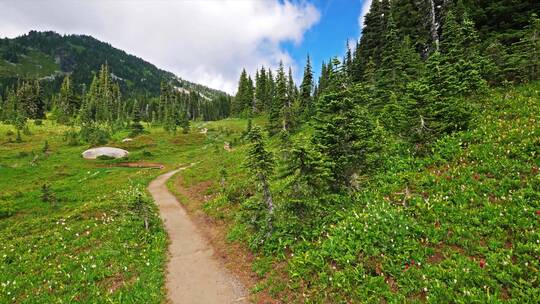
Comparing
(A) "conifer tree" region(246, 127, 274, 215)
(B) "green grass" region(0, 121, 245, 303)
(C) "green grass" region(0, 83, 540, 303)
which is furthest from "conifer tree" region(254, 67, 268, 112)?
(A) "conifer tree" region(246, 127, 274, 215)

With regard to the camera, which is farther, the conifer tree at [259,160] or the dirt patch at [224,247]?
the conifer tree at [259,160]

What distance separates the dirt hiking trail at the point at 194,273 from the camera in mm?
9531

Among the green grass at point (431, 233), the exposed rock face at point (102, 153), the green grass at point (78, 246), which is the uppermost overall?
the green grass at point (431, 233)

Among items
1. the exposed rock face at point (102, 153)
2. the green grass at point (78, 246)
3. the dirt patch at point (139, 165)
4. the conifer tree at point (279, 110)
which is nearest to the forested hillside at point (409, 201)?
the green grass at point (78, 246)

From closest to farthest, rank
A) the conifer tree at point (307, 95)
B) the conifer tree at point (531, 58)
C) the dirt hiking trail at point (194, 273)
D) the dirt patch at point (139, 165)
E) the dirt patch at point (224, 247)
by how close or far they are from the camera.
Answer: the dirt hiking trail at point (194, 273), the dirt patch at point (224, 247), the conifer tree at point (531, 58), the dirt patch at point (139, 165), the conifer tree at point (307, 95)

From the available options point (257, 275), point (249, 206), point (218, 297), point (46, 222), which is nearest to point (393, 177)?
point (249, 206)

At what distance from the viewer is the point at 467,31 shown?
92.3 ft

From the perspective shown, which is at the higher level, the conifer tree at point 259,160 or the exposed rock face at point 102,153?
the conifer tree at point 259,160

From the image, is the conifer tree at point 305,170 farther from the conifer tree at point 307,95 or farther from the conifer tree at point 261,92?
the conifer tree at point 261,92

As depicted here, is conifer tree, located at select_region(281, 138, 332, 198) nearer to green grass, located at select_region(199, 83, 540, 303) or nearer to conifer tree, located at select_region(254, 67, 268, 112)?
green grass, located at select_region(199, 83, 540, 303)

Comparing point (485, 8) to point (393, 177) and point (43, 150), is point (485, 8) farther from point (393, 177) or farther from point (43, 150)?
point (43, 150)

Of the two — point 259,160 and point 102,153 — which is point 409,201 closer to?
point 259,160

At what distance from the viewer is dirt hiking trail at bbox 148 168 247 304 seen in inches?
375

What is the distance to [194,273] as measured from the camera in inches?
447
